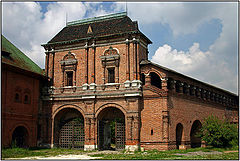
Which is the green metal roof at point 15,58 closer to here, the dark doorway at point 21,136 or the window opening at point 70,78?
the window opening at point 70,78

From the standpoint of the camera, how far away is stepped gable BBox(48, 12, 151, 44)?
949 inches

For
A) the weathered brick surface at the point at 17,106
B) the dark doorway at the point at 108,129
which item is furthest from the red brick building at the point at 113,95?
the weathered brick surface at the point at 17,106

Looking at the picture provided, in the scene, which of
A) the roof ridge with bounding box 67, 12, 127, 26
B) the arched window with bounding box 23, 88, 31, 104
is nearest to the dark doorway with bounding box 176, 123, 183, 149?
the roof ridge with bounding box 67, 12, 127, 26

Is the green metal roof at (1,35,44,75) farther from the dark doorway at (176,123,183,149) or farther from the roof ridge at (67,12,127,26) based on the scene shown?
the dark doorway at (176,123,183,149)

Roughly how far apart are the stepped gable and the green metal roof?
103 inches

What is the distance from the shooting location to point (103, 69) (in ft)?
77.9

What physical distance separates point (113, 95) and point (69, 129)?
530cm

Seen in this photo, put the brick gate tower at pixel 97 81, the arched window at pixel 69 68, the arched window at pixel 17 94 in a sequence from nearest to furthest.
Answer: the arched window at pixel 17 94 → the brick gate tower at pixel 97 81 → the arched window at pixel 69 68

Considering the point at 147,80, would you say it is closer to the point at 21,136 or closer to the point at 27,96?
the point at 27,96

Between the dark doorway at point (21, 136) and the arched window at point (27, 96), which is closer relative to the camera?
the dark doorway at point (21, 136)

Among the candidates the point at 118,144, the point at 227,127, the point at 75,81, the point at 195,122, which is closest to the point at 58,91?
the point at 75,81

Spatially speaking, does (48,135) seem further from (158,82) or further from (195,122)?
(195,122)

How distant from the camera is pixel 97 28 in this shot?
2573 cm

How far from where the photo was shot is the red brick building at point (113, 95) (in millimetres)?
21953
